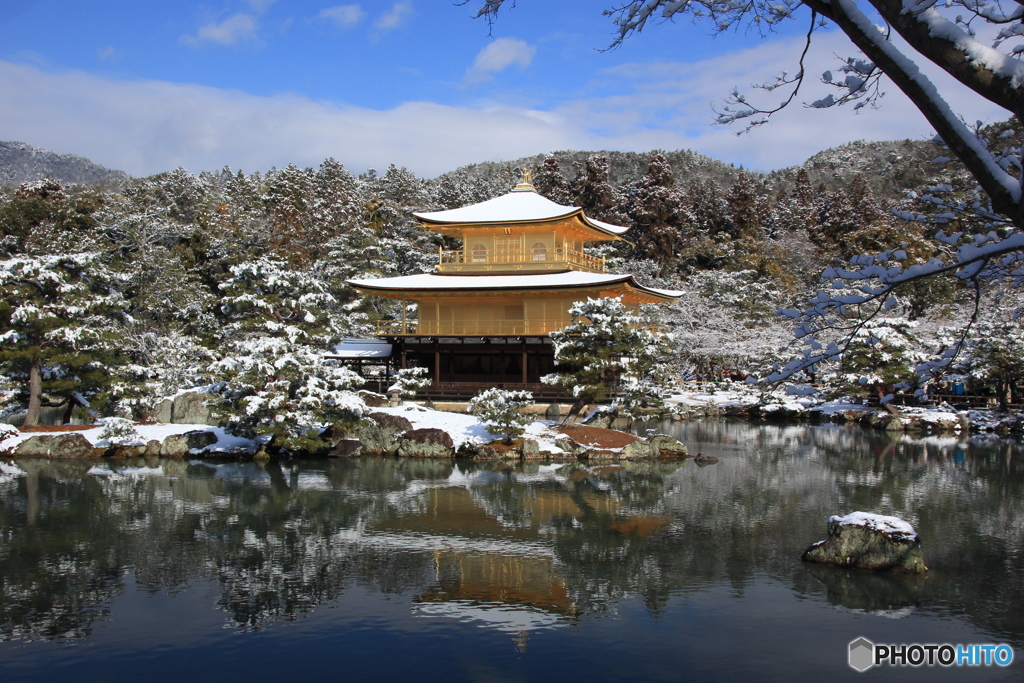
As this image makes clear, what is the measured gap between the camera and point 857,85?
3.26 meters

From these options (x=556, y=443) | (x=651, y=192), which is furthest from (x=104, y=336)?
(x=651, y=192)

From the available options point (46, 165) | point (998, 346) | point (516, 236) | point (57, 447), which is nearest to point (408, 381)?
point (516, 236)

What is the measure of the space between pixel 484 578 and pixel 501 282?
18.0 m

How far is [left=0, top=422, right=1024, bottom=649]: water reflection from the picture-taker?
7.76m

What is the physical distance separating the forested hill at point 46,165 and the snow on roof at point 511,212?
11704cm

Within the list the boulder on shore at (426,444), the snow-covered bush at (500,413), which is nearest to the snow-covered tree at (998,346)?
the snow-covered bush at (500,413)

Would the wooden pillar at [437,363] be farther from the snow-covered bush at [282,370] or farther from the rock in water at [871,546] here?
the rock in water at [871,546]

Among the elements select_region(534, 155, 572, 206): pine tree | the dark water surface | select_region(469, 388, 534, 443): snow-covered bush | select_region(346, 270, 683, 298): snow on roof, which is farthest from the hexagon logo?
select_region(534, 155, 572, 206): pine tree

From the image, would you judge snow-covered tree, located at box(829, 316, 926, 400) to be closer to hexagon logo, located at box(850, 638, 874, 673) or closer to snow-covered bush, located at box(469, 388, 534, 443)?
snow-covered bush, located at box(469, 388, 534, 443)

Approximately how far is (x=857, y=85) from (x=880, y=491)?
12000 mm

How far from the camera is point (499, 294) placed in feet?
85.7

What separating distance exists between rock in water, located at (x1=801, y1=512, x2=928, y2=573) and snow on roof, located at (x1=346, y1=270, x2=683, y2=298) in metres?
15.2

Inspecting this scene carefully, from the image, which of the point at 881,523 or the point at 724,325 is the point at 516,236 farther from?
the point at 881,523

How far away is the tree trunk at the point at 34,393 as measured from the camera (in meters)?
18.4
